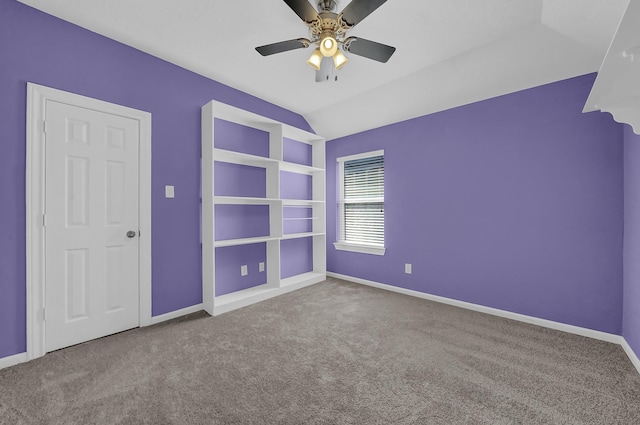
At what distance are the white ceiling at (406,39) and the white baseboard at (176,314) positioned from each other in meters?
2.62

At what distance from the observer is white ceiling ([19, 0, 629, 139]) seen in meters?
1.93

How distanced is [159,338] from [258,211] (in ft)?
5.88

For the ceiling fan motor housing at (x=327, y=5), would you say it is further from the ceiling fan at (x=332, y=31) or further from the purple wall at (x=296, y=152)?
the purple wall at (x=296, y=152)

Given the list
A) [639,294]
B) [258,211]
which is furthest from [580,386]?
[258,211]

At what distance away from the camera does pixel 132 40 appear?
2363mm

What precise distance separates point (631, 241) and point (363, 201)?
2.70 metres

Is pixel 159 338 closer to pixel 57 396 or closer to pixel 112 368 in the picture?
pixel 112 368

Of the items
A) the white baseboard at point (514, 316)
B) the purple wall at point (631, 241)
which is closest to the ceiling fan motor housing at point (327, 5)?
the purple wall at point (631, 241)

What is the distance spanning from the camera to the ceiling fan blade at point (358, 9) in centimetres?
152

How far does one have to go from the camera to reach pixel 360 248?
403cm

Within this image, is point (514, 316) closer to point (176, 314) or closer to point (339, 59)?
point (339, 59)

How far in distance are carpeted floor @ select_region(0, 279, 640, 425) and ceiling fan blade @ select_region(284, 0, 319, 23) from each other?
7.79 ft

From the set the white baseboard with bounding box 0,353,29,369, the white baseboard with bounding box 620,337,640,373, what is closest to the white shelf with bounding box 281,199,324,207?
the white baseboard with bounding box 0,353,29,369

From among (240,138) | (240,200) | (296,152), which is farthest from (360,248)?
(240,138)
